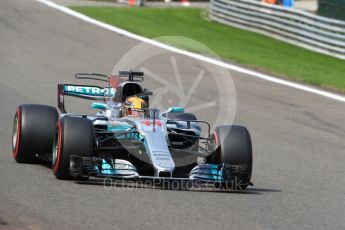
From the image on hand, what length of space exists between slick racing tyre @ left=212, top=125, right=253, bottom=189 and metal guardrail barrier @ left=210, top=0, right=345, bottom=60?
16.3 metres

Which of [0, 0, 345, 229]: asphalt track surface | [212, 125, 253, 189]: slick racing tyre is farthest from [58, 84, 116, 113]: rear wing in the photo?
[212, 125, 253, 189]: slick racing tyre

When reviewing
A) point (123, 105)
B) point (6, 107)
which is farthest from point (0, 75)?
point (123, 105)

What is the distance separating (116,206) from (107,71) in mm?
A: 13548

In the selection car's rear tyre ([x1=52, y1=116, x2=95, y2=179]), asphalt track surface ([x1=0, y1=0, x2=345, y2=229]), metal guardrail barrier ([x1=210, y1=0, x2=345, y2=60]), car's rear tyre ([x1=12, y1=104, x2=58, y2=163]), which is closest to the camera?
asphalt track surface ([x1=0, y1=0, x2=345, y2=229])

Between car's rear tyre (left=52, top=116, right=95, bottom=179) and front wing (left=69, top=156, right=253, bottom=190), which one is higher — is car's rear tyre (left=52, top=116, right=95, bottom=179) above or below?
above

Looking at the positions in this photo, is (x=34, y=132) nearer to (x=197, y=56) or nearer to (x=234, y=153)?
(x=234, y=153)

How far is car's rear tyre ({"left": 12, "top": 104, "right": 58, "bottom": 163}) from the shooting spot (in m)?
11.7

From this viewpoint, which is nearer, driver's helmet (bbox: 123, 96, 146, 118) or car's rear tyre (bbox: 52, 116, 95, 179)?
car's rear tyre (bbox: 52, 116, 95, 179)

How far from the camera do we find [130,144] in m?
11.1

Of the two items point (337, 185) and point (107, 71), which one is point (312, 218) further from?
point (107, 71)

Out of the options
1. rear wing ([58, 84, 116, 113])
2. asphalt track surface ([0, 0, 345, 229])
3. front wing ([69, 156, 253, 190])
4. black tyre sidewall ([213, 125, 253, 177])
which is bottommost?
asphalt track surface ([0, 0, 345, 229])

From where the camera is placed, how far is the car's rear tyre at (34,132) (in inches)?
459

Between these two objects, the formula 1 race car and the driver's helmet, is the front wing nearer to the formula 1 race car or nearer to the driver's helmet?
the formula 1 race car

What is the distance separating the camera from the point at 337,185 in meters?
12.0
